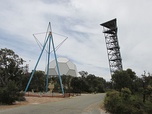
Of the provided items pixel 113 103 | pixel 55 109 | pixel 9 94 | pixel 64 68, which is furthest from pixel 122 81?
pixel 64 68

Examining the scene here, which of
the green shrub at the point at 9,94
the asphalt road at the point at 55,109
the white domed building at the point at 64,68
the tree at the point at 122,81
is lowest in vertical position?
the asphalt road at the point at 55,109

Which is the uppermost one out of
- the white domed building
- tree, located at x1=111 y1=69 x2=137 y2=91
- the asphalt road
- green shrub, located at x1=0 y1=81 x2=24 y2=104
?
the white domed building

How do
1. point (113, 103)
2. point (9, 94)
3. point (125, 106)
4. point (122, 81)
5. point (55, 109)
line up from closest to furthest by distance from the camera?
point (125, 106) → point (113, 103) → point (55, 109) → point (9, 94) → point (122, 81)

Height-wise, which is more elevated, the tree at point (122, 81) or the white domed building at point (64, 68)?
the white domed building at point (64, 68)

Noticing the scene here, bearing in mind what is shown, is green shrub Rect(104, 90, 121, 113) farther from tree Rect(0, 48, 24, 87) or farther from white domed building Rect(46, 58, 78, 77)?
white domed building Rect(46, 58, 78, 77)

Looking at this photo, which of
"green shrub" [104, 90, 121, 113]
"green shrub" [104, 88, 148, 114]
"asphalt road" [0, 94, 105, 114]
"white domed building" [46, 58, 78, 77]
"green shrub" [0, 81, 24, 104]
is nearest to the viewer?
"green shrub" [104, 88, 148, 114]

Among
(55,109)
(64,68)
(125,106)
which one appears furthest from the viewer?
(64,68)

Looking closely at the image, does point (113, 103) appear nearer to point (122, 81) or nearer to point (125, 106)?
point (125, 106)

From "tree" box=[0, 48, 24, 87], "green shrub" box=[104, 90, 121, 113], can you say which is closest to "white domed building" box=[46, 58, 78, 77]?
"tree" box=[0, 48, 24, 87]

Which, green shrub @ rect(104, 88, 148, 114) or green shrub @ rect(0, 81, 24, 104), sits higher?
green shrub @ rect(0, 81, 24, 104)

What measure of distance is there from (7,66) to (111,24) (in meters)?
29.9

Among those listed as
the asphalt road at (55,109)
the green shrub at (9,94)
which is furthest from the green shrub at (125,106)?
the green shrub at (9,94)

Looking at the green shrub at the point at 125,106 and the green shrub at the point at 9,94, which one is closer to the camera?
the green shrub at the point at 125,106

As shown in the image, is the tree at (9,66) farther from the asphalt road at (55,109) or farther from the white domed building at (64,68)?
the white domed building at (64,68)
